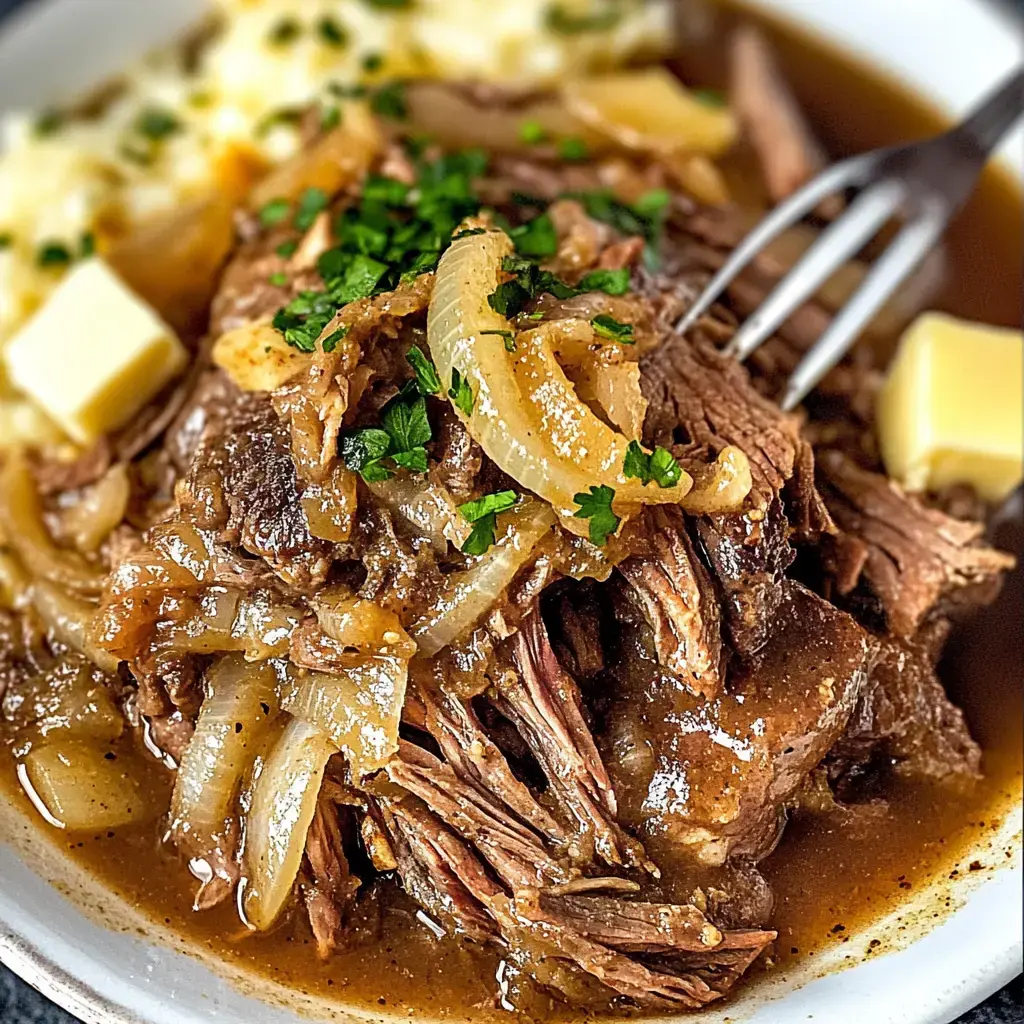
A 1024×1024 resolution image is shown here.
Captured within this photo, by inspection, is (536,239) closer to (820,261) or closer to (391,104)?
(820,261)

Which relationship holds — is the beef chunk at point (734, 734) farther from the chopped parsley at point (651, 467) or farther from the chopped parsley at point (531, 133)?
the chopped parsley at point (531, 133)

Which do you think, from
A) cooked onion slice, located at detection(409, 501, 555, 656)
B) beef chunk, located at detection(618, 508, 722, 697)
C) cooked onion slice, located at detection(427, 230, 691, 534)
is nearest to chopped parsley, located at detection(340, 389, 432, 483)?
cooked onion slice, located at detection(427, 230, 691, 534)

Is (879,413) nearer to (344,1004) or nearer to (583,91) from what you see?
(583,91)

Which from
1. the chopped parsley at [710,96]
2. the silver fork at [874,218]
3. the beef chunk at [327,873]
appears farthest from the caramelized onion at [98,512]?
the chopped parsley at [710,96]

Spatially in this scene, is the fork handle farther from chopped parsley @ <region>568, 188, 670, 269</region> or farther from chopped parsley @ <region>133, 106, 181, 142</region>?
chopped parsley @ <region>133, 106, 181, 142</region>

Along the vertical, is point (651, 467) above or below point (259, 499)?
below

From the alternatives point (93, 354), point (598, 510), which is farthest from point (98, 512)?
point (598, 510)
